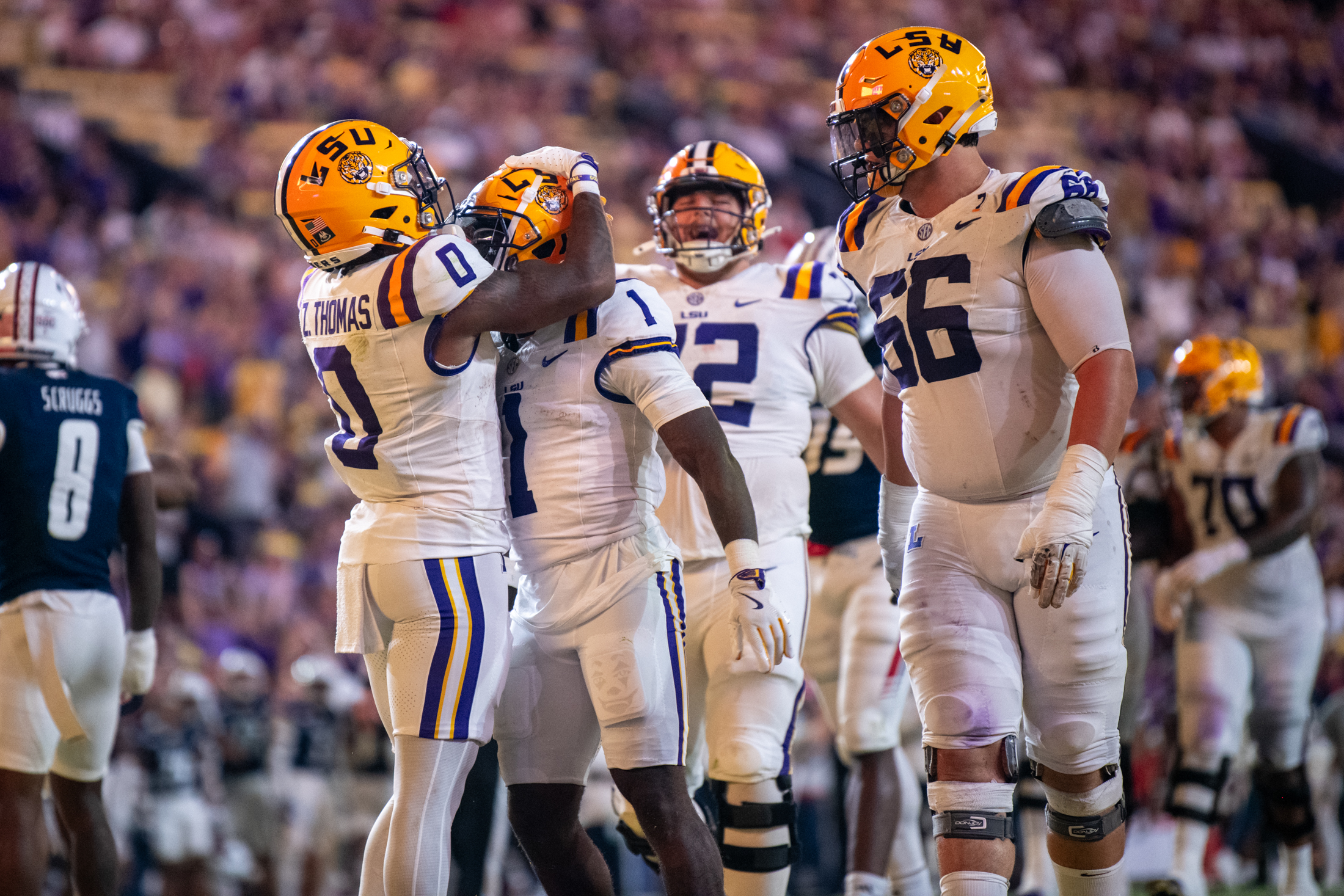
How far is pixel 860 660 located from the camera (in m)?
5.16

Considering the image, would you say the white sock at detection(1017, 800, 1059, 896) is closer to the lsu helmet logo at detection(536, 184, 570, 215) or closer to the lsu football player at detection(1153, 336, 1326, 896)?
the lsu football player at detection(1153, 336, 1326, 896)

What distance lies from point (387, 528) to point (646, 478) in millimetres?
693

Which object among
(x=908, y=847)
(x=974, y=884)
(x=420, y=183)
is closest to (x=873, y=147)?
(x=420, y=183)

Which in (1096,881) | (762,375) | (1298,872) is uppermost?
(762,375)

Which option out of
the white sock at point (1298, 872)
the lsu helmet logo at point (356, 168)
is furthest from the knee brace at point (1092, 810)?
the white sock at point (1298, 872)

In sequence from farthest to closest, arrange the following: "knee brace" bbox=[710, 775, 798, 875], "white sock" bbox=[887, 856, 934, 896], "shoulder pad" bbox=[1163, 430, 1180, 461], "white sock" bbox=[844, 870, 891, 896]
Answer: "shoulder pad" bbox=[1163, 430, 1180, 461] → "white sock" bbox=[887, 856, 934, 896] → "white sock" bbox=[844, 870, 891, 896] → "knee brace" bbox=[710, 775, 798, 875]

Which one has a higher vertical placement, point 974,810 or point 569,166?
point 569,166

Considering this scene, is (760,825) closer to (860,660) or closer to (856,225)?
(860,660)

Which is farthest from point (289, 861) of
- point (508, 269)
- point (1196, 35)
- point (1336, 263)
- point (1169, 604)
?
point (1196, 35)

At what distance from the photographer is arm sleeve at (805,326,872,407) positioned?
4672 mm

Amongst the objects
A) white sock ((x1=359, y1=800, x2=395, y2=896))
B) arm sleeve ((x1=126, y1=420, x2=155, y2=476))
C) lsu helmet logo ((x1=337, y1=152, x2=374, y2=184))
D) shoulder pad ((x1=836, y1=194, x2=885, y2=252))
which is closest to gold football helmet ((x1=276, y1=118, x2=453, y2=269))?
lsu helmet logo ((x1=337, y1=152, x2=374, y2=184))

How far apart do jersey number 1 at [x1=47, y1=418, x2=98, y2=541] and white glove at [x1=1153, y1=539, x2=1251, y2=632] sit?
435cm

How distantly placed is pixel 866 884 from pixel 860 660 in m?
0.79

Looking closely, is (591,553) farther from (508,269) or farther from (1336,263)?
(1336,263)
